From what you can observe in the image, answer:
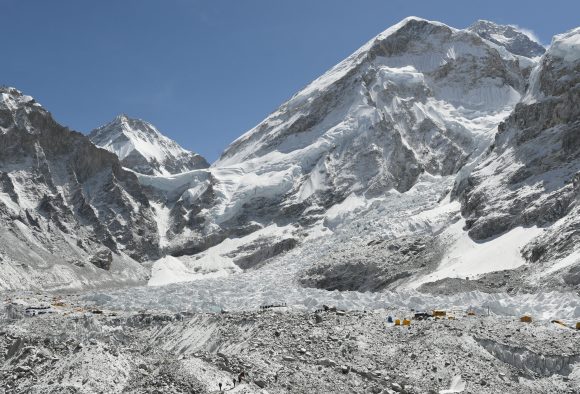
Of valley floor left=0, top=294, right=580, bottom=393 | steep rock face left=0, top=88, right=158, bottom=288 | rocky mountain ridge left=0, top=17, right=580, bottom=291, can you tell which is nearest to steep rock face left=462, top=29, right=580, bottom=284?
rocky mountain ridge left=0, top=17, right=580, bottom=291

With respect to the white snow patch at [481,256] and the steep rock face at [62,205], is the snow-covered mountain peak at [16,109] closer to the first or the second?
the steep rock face at [62,205]

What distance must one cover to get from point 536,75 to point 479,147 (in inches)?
1506

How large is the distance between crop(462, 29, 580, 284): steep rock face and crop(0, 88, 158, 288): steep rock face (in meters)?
72.9

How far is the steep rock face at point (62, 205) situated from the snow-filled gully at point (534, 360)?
100 metres

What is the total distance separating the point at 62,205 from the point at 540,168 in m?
101

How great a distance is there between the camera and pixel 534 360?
121 feet

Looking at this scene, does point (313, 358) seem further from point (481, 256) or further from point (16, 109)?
point (16, 109)

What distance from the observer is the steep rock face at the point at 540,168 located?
10075cm

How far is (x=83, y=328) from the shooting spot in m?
53.6

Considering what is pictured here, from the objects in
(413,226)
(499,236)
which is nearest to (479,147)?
(413,226)

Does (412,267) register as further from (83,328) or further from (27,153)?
(27,153)

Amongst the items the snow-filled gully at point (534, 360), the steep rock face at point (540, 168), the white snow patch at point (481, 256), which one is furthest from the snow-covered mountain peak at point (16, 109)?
the snow-filled gully at point (534, 360)

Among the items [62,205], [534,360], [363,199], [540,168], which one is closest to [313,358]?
[534,360]

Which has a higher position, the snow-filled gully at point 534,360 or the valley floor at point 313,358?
the valley floor at point 313,358
